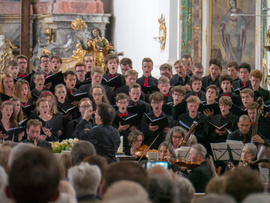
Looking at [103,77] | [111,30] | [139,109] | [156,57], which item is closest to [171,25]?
[156,57]

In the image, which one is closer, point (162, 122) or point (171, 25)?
point (162, 122)

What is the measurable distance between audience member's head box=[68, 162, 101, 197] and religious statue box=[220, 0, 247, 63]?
365 inches

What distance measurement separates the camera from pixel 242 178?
3467mm

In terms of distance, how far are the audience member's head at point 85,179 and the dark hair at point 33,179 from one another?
60cm

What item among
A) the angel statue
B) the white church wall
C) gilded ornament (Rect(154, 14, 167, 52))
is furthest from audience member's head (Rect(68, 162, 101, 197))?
the angel statue

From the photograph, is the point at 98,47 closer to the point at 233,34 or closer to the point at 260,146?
the point at 233,34

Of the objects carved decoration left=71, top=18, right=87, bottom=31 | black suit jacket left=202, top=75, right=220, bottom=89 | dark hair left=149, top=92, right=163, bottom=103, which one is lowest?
dark hair left=149, top=92, right=163, bottom=103

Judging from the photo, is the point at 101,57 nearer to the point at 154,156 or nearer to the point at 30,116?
the point at 30,116

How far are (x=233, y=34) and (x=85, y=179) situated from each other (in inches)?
372

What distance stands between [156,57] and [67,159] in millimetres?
8016

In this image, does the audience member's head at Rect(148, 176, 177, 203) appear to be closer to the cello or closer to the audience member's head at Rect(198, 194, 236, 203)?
the audience member's head at Rect(198, 194, 236, 203)

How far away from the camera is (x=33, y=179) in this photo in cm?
310

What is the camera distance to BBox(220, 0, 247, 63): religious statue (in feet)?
42.1

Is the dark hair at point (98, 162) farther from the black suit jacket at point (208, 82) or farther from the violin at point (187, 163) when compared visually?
the black suit jacket at point (208, 82)
